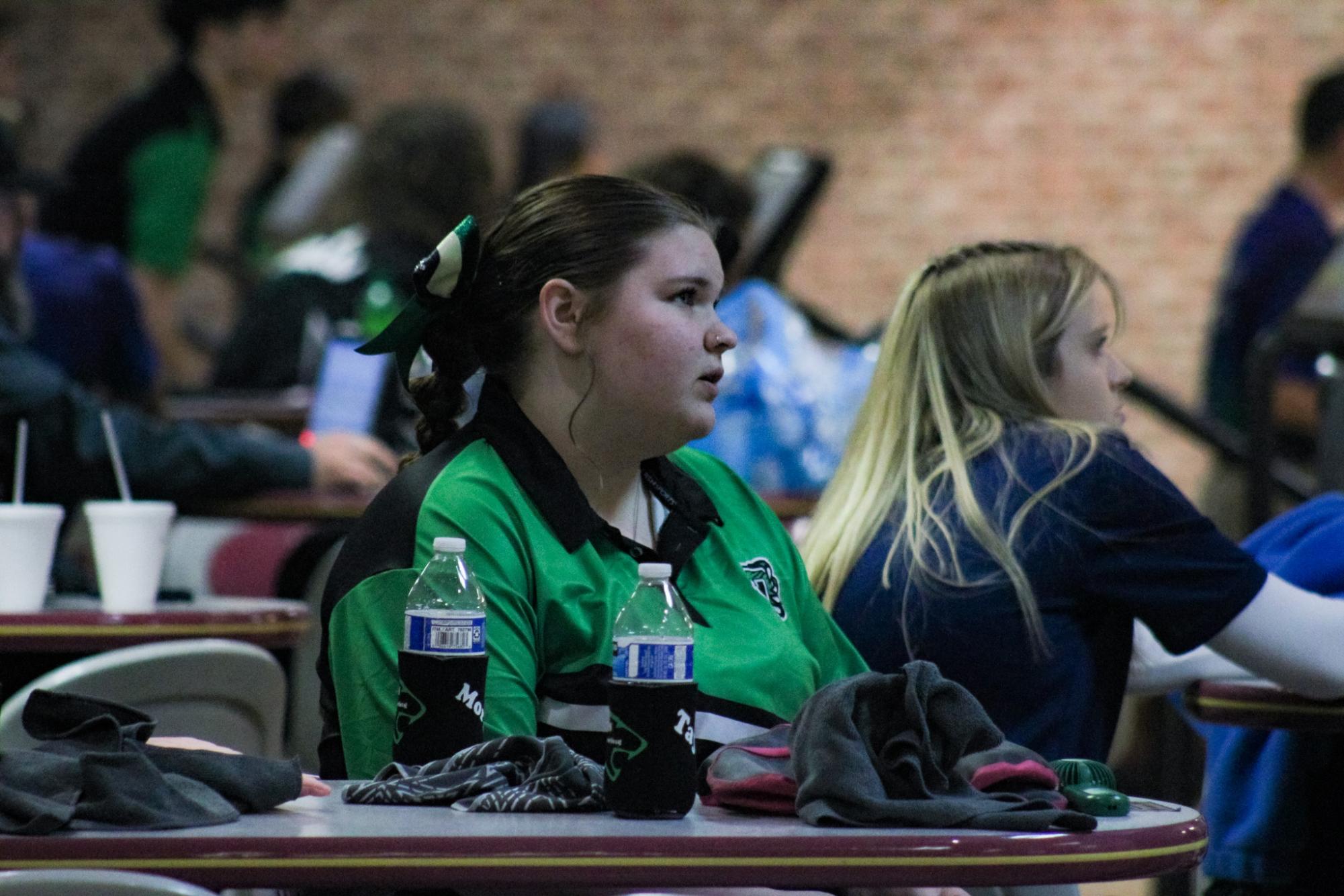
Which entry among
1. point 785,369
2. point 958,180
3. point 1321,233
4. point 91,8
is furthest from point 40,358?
point 91,8

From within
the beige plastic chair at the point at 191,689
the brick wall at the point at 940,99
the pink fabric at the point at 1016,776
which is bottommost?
the beige plastic chair at the point at 191,689

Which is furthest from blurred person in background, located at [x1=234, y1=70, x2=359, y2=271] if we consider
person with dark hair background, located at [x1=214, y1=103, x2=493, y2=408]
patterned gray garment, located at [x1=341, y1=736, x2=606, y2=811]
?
patterned gray garment, located at [x1=341, y1=736, x2=606, y2=811]

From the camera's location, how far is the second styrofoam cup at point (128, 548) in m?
2.54

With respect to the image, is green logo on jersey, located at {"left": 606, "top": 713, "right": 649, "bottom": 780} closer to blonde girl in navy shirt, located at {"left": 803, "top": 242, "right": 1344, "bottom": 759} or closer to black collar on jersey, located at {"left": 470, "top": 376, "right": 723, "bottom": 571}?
black collar on jersey, located at {"left": 470, "top": 376, "right": 723, "bottom": 571}

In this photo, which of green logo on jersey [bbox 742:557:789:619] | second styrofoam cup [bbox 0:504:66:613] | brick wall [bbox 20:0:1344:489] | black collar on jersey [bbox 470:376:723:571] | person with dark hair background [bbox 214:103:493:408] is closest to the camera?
black collar on jersey [bbox 470:376:723:571]

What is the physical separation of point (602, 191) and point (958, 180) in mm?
6039

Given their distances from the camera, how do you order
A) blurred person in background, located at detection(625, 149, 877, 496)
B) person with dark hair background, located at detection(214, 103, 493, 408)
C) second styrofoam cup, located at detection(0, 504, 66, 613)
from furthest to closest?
person with dark hair background, located at detection(214, 103, 493, 408) < blurred person in background, located at detection(625, 149, 877, 496) < second styrofoam cup, located at detection(0, 504, 66, 613)

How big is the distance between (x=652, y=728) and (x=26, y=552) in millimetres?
1368

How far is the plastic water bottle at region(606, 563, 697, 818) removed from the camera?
1.38 metres

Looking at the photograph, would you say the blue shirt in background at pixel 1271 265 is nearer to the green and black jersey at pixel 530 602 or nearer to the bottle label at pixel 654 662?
the green and black jersey at pixel 530 602

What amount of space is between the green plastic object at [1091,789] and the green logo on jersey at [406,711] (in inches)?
20.3

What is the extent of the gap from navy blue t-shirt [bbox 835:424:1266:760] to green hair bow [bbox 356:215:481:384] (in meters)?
0.59

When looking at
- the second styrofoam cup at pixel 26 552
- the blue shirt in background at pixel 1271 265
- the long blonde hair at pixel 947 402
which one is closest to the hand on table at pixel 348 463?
the second styrofoam cup at pixel 26 552

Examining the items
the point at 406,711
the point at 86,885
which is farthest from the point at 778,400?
the point at 86,885
